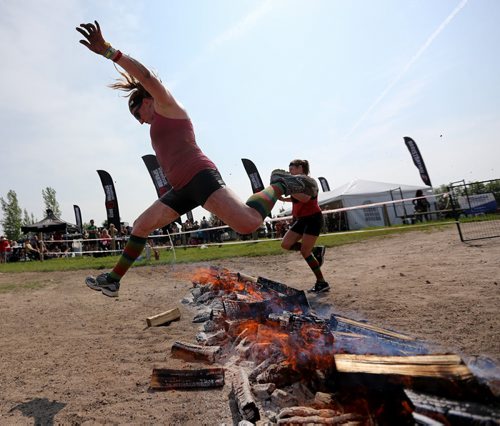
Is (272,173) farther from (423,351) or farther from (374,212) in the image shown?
(374,212)

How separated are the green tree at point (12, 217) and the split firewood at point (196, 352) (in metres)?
59.3

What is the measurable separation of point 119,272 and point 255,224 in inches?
63.2

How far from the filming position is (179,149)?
3.07m

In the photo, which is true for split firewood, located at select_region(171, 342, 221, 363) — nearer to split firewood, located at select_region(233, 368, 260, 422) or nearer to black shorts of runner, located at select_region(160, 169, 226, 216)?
split firewood, located at select_region(233, 368, 260, 422)

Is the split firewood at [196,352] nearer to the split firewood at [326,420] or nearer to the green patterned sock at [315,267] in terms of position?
the split firewood at [326,420]

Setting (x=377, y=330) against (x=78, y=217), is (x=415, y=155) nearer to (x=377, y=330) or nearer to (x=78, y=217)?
(x=377, y=330)

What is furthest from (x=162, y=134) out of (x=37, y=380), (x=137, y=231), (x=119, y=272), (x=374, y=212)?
(x=374, y=212)

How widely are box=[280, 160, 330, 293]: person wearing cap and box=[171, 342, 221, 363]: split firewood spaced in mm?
2469

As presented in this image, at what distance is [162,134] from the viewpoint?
3.11m

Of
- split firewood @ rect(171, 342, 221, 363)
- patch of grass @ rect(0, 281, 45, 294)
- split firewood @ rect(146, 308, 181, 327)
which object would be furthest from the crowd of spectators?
split firewood @ rect(171, 342, 221, 363)

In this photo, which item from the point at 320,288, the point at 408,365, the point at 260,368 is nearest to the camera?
the point at 408,365

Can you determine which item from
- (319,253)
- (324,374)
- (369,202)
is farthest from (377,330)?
(369,202)

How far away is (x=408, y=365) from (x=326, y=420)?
1.56 ft

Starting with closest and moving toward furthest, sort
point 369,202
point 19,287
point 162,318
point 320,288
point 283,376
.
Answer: point 283,376 → point 162,318 → point 320,288 → point 19,287 → point 369,202
